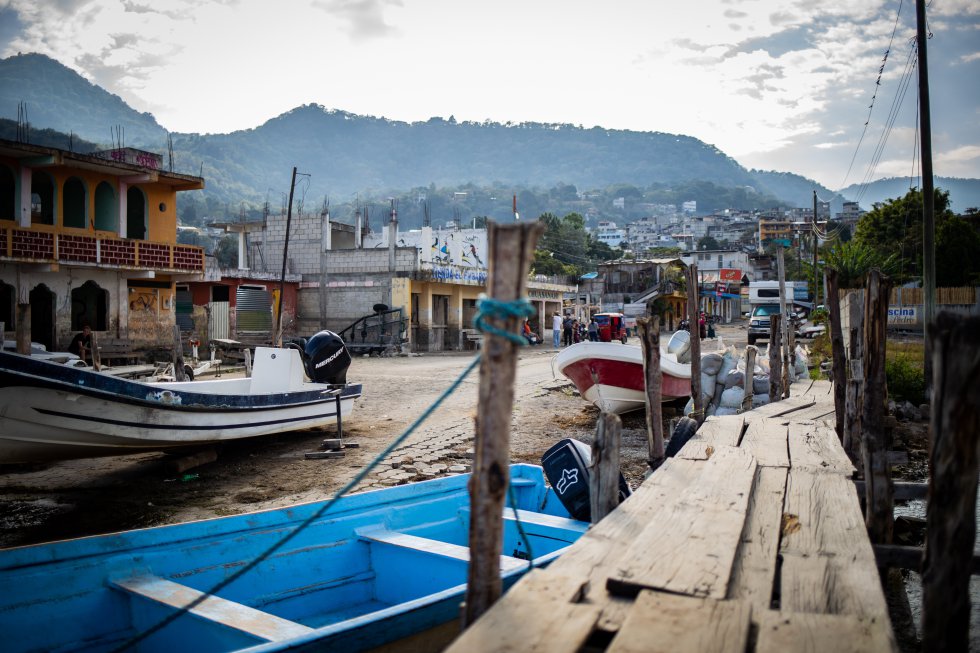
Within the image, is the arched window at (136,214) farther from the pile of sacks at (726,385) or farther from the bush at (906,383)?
the bush at (906,383)

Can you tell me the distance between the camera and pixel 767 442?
21.0 feet

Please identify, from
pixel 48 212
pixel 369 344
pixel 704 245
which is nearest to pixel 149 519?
pixel 48 212

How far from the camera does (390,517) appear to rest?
5617 millimetres

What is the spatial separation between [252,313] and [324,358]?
20.1m

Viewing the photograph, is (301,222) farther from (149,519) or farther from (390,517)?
(390,517)

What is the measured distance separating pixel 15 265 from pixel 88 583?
64.6 ft

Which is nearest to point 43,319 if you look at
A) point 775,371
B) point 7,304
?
point 7,304

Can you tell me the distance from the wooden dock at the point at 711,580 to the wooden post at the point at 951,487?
23 cm

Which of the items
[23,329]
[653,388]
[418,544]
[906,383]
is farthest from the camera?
[23,329]

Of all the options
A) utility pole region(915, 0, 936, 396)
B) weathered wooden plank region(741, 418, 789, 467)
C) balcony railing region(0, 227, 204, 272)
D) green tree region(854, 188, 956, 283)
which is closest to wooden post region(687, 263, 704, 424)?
weathered wooden plank region(741, 418, 789, 467)

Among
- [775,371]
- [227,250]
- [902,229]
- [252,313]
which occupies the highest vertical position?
[227,250]

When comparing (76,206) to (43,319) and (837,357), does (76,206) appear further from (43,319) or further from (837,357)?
(837,357)

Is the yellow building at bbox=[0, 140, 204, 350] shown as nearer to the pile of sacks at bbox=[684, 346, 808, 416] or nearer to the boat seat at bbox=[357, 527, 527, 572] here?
the pile of sacks at bbox=[684, 346, 808, 416]

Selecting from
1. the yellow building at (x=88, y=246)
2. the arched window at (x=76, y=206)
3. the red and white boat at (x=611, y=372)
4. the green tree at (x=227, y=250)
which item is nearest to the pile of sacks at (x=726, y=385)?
the red and white boat at (x=611, y=372)
